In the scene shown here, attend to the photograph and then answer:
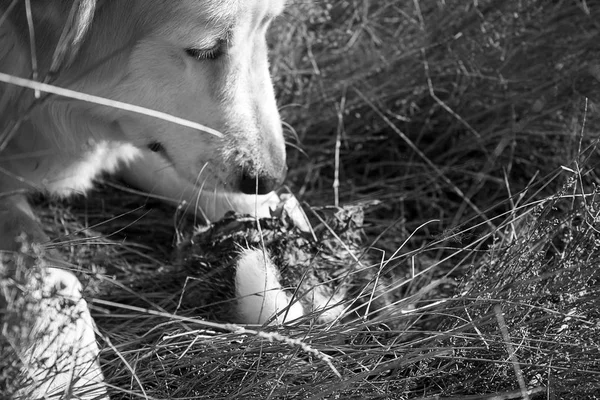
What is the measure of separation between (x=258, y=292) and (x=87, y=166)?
2.36 ft

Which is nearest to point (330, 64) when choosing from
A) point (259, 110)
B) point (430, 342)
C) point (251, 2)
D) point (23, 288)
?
point (259, 110)

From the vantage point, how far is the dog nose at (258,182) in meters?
1.90

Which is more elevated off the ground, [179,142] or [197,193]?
[179,142]

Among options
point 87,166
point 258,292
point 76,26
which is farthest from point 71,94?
point 87,166

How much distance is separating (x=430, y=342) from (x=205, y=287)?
1.98ft

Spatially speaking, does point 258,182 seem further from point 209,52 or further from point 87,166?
point 87,166

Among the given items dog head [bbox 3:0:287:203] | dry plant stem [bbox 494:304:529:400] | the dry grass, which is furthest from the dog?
dry plant stem [bbox 494:304:529:400]

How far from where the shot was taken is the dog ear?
4.99 feet

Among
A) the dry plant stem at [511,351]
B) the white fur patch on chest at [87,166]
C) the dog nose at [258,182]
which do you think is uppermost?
the white fur patch on chest at [87,166]

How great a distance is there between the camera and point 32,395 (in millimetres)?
1381

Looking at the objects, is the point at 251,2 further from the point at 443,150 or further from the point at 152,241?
the point at 443,150

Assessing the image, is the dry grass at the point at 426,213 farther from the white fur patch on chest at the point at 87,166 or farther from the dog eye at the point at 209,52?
the dog eye at the point at 209,52

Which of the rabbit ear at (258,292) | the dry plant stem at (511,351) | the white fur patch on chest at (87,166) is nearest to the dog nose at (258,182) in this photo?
the rabbit ear at (258,292)

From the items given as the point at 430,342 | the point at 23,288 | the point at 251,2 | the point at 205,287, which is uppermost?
the point at 251,2
